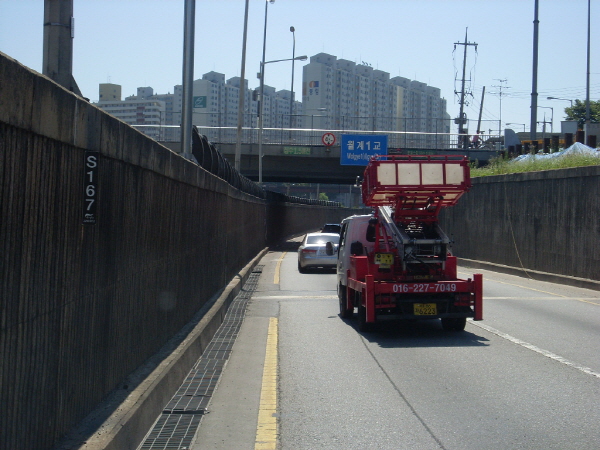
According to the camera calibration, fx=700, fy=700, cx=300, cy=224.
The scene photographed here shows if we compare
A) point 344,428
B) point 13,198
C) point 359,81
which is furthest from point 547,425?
point 359,81

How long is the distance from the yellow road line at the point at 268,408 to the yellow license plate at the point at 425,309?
2410 mm

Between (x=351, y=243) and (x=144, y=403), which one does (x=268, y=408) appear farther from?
(x=351, y=243)

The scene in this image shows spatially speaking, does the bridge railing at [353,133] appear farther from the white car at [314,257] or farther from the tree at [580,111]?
the tree at [580,111]

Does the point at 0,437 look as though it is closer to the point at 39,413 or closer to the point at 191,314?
the point at 39,413

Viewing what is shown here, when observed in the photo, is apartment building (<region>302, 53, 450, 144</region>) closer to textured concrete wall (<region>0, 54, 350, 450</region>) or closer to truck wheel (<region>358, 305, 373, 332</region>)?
truck wheel (<region>358, 305, 373, 332</region>)

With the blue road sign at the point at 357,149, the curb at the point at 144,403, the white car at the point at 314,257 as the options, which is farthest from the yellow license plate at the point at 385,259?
the blue road sign at the point at 357,149

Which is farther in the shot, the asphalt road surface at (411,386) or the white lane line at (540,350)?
the white lane line at (540,350)

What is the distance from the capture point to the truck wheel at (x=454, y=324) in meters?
11.6

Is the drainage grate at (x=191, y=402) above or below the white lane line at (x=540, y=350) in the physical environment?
below

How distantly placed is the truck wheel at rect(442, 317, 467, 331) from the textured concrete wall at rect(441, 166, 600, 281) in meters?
9.08

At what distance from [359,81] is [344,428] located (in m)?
153

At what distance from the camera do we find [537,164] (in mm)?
27562

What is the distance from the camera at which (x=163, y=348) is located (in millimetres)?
7953

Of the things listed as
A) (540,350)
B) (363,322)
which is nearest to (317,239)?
(363,322)
